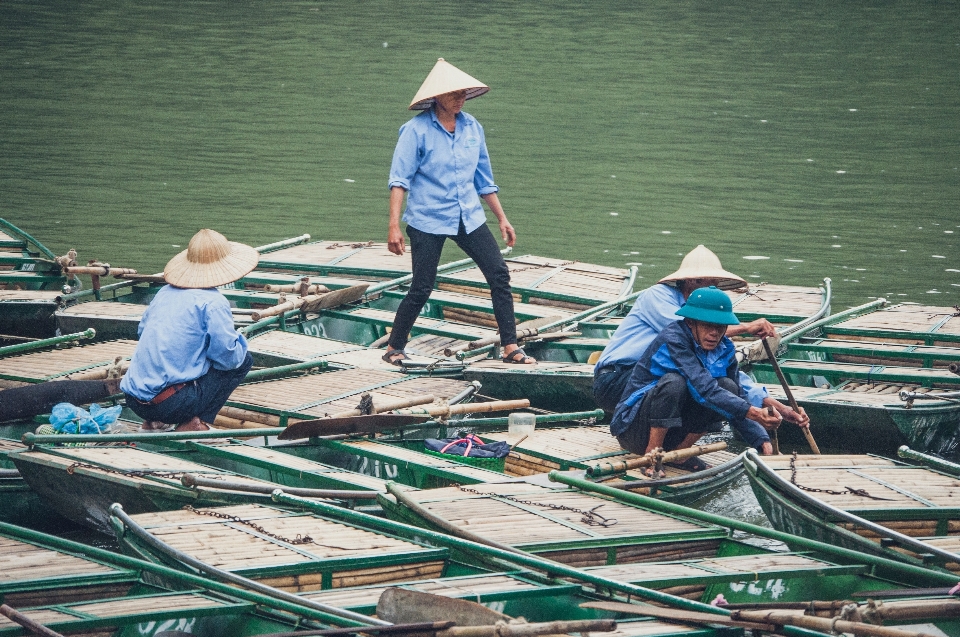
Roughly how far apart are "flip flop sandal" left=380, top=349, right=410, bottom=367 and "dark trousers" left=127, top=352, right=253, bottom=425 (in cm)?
137

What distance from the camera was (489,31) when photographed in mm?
25797

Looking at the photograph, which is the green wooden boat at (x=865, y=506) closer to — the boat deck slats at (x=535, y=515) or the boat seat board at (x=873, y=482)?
the boat seat board at (x=873, y=482)

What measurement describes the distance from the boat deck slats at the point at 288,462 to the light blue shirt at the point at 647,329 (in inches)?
51.7

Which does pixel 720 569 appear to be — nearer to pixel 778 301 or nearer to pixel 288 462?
pixel 288 462

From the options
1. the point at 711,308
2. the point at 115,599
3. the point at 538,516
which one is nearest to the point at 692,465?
the point at 711,308

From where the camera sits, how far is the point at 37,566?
193 inches

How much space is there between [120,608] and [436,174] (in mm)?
3768

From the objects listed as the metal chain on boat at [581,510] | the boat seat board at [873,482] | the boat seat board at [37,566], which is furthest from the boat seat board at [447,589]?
the boat seat board at [873,482]

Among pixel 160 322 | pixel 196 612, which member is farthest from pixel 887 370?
pixel 196 612

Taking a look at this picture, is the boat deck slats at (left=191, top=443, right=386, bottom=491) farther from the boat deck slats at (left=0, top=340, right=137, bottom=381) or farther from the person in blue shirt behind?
the boat deck slats at (left=0, top=340, right=137, bottom=381)

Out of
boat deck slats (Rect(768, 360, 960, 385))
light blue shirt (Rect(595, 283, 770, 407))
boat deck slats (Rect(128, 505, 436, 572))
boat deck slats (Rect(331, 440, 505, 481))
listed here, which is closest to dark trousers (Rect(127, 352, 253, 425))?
boat deck slats (Rect(331, 440, 505, 481))

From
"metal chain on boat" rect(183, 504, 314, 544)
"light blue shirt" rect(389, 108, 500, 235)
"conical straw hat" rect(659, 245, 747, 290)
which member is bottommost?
"metal chain on boat" rect(183, 504, 314, 544)

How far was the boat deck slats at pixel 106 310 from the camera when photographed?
890cm

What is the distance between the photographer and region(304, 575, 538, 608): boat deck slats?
15.2 ft
